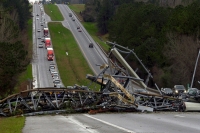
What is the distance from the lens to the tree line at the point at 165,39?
60.9 m

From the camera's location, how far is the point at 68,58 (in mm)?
98188

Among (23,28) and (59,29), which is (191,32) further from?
(59,29)

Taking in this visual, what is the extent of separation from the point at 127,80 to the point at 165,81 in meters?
38.4

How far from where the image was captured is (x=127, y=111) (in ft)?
89.4

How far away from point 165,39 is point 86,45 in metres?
50.7

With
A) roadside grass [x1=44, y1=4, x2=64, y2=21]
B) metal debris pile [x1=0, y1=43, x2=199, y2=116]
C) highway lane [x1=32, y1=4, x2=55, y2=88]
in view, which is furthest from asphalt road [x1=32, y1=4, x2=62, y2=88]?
metal debris pile [x1=0, y1=43, x2=199, y2=116]

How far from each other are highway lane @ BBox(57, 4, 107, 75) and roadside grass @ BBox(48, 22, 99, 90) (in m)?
1.35

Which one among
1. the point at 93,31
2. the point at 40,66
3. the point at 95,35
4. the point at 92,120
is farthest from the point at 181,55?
the point at 93,31

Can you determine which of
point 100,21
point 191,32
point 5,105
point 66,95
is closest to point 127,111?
point 66,95

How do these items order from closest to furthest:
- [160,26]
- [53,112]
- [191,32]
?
[53,112], [191,32], [160,26]

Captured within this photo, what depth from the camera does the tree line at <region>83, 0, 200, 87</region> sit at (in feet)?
200

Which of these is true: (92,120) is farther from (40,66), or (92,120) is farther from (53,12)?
(53,12)

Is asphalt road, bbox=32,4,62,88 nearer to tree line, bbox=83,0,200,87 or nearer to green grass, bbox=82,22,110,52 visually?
green grass, bbox=82,22,110,52

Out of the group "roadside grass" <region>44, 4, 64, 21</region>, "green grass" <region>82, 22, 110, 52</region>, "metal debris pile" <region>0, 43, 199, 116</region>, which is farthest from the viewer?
"roadside grass" <region>44, 4, 64, 21</region>
